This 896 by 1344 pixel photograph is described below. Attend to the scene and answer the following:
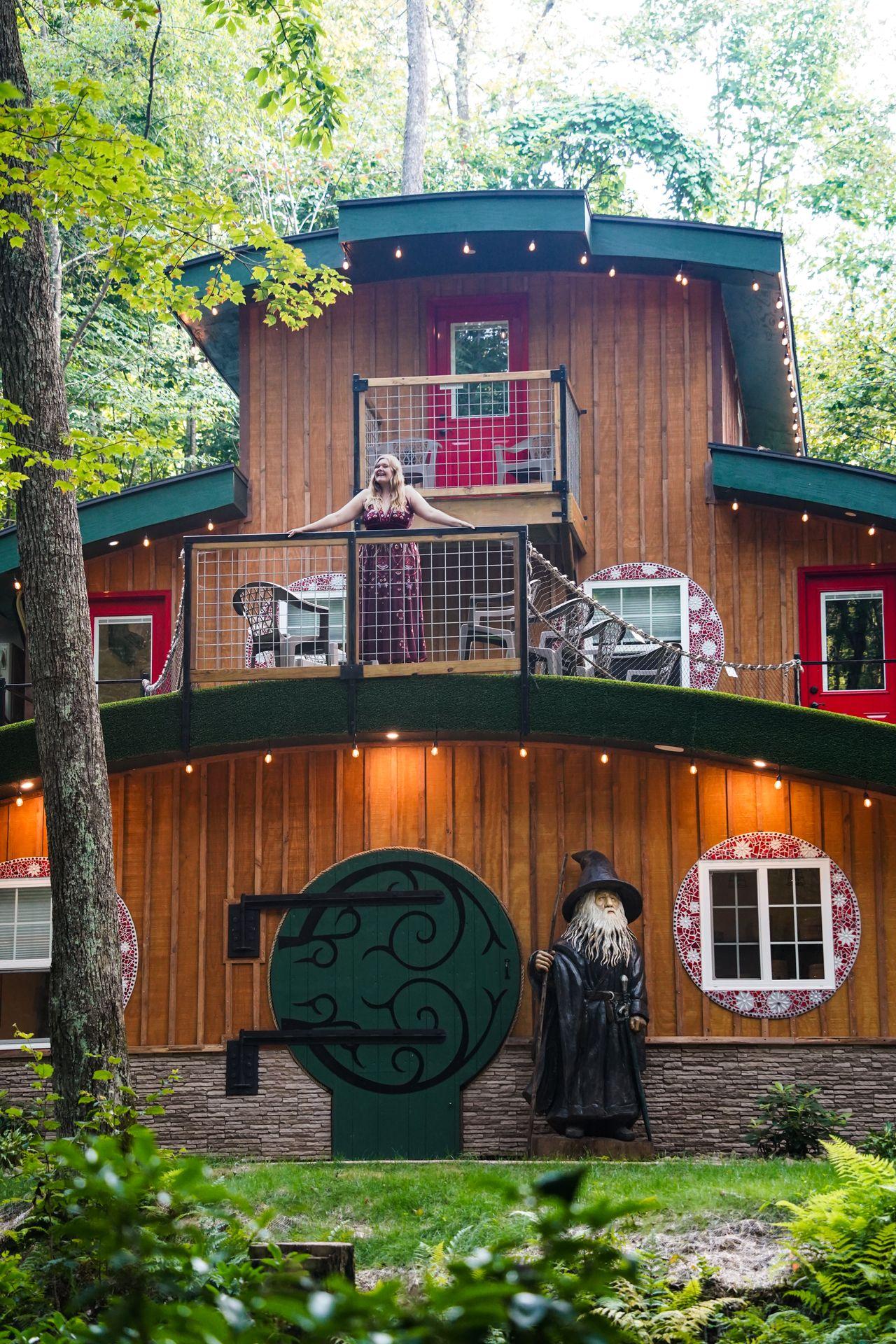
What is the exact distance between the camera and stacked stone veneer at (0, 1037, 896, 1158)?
11594 millimetres

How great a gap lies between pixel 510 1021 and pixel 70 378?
16437 mm

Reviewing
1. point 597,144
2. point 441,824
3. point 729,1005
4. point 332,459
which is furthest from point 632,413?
point 597,144

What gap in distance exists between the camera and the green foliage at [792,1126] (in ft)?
36.1

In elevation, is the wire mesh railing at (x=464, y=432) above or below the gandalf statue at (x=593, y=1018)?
above

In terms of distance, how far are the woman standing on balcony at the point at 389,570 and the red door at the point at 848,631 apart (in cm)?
406

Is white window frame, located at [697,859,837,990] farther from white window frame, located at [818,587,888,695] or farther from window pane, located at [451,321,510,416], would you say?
window pane, located at [451,321,510,416]

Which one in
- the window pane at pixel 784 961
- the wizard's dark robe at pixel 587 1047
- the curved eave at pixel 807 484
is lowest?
the wizard's dark robe at pixel 587 1047

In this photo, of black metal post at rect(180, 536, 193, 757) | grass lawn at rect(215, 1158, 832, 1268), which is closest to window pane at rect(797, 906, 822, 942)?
grass lawn at rect(215, 1158, 832, 1268)

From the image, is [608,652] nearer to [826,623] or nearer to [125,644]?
[826,623]

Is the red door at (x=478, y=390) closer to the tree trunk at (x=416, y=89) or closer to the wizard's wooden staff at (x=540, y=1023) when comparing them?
the wizard's wooden staff at (x=540, y=1023)

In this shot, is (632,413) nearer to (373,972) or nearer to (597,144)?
(373,972)

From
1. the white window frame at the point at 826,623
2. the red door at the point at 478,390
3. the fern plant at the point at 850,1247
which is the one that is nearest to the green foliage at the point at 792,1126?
the fern plant at the point at 850,1247

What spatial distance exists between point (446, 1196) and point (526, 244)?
9.45 metres

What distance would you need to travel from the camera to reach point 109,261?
1212cm
